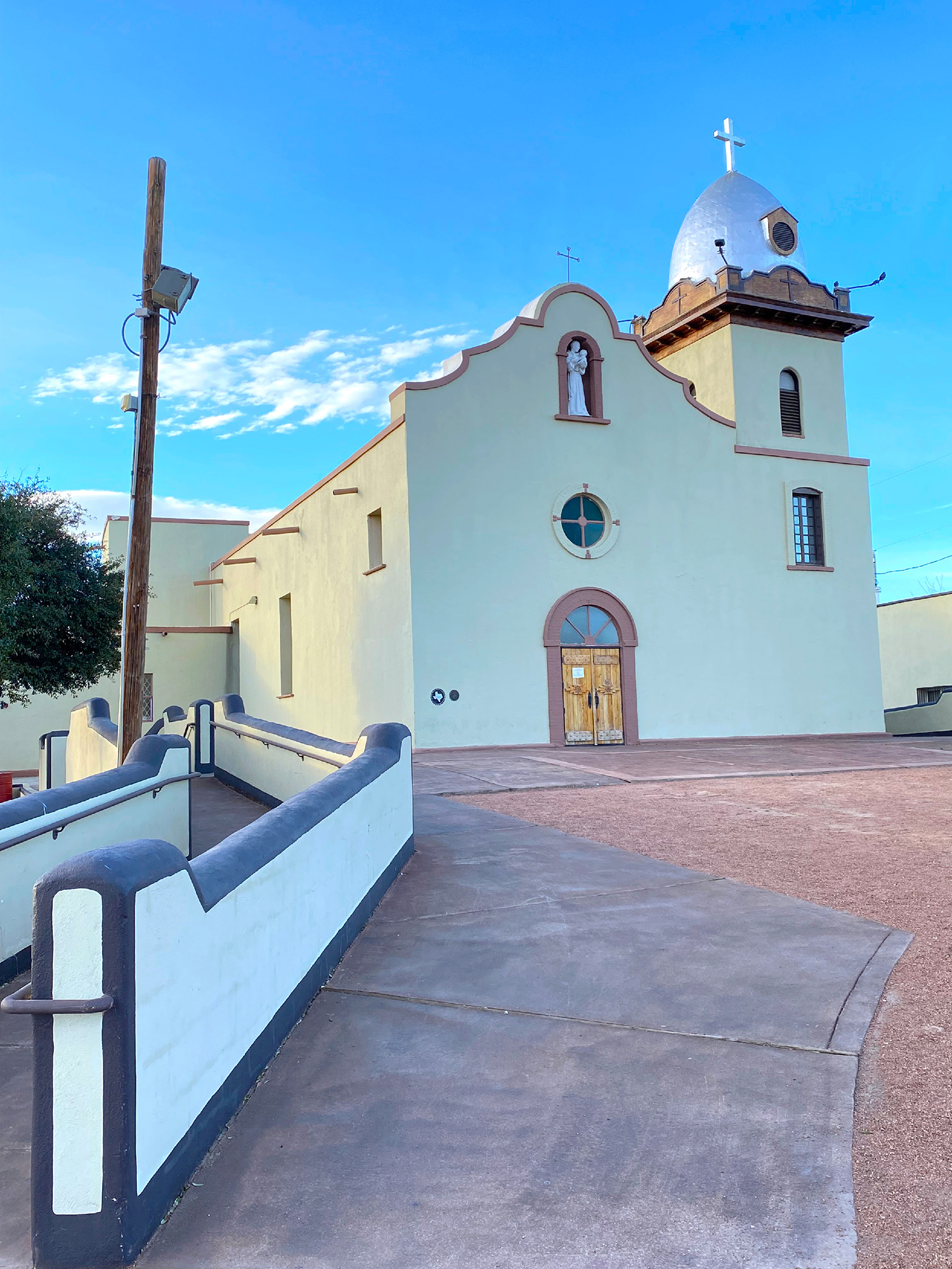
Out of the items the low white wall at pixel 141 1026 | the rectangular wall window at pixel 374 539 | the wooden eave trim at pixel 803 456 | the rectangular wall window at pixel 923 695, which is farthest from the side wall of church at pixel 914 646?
the low white wall at pixel 141 1026

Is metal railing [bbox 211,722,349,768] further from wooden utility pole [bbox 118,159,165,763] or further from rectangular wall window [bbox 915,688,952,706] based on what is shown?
rectangular wall window [bbox 915,688,952,706]

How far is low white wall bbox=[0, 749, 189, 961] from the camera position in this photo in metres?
6.15

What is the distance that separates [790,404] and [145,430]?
55.8 feet

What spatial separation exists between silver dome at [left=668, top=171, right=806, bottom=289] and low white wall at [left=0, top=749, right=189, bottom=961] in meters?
20.1

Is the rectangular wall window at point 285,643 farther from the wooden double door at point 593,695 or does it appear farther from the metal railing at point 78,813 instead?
the metal railing at point 78,813

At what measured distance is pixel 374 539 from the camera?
73.8 ft

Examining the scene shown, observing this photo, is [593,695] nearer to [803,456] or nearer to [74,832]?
[803,456]

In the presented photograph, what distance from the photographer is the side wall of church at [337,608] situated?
2089 cm

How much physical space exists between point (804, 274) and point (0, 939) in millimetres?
24618

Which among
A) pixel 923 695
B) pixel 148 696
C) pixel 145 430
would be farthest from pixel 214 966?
pixel 923 695

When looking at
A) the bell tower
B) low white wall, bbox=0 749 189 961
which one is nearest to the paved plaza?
low white wall, bbox=0 749 189 961

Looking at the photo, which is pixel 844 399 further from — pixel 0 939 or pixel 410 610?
pixel 0 939

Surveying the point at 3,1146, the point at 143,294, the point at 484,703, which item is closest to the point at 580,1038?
→ the point at 3,1146

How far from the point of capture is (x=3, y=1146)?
3834 mm
